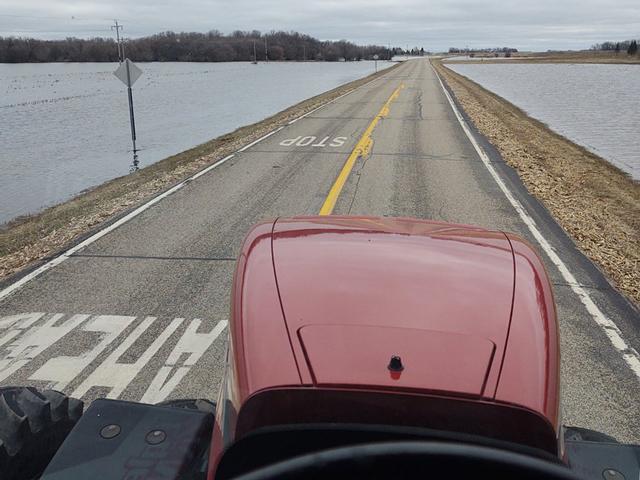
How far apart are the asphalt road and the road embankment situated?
0.95 feet

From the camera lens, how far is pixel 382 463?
3.01 feet

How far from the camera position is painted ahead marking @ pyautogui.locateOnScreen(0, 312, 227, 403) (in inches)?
165

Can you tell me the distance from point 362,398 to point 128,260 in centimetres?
590

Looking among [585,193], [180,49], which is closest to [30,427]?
[585,193]

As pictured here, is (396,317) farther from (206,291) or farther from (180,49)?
(180,49)

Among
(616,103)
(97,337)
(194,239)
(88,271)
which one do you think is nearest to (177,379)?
(97,337)

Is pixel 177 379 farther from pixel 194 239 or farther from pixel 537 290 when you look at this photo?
pixel 194 239

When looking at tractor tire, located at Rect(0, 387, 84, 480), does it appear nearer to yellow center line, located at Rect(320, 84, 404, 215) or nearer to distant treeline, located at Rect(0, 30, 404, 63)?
yellow center line, located at Rect(320, 84, 404, 215)

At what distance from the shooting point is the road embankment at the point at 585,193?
7078 millimetres

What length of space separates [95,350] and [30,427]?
7.22 feet

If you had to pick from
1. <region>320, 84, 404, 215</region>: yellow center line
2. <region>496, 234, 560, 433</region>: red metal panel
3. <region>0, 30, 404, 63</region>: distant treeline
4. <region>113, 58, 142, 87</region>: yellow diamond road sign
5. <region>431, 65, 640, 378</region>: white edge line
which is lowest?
<region>431, 65, 640, 378</region>: white edge line

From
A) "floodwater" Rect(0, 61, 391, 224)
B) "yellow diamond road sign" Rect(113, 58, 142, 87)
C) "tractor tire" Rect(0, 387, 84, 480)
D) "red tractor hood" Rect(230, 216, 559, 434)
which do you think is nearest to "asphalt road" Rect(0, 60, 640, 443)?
"tractor tire" Rect(0, 387, 84, 480)

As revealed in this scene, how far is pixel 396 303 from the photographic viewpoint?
1.84 meters

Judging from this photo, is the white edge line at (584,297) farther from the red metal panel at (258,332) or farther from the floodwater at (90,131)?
the floodwater at (90,131)
